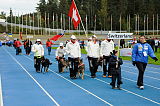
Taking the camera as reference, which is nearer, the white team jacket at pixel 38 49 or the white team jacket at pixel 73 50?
the white team jacket at pixel 73 50

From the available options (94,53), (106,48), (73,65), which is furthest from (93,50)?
(73,65)

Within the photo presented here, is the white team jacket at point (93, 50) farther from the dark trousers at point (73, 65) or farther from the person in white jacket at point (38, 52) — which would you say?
the person in white jacket at point (38, 52)

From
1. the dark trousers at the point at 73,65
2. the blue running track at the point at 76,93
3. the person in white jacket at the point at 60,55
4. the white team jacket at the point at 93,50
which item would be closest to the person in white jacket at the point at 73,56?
the dark trousers at the point at 73,65

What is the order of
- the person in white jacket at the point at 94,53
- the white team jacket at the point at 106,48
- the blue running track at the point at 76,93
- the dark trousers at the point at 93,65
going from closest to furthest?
the blue running track at the point at 76,93 < the dark trousers at the point at 93,65 < the person in white jacket at the point at 94,53 < the white team jacket at the point at 106,48

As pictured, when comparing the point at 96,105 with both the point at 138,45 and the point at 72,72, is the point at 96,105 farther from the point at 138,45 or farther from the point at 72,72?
the point at 72,72

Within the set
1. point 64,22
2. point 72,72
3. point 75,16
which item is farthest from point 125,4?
point 72,72

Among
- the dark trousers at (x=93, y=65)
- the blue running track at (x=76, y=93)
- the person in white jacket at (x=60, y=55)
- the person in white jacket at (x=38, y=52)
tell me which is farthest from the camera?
the person in white jacket at (x=38, y=52)

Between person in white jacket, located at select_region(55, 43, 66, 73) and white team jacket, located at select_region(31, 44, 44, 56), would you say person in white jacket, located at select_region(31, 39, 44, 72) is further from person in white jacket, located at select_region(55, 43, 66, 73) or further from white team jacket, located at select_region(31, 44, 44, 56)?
person in white jacket, located at select_region(55, 43, 66, 73)

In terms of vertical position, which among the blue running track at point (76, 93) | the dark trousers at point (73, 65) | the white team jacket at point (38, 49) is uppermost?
the white team jacket at point (38, 49)

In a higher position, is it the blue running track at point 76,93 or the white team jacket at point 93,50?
the white team jacket at point 93,50

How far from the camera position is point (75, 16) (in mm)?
21578

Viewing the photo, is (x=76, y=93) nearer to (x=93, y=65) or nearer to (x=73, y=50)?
(x=73, y=50)

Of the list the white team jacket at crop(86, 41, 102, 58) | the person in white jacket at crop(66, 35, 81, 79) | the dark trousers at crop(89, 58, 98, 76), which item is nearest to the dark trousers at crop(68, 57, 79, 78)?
the person in white jacket at crop(66, 35, 81, 79)

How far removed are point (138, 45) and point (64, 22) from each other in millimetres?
87072
